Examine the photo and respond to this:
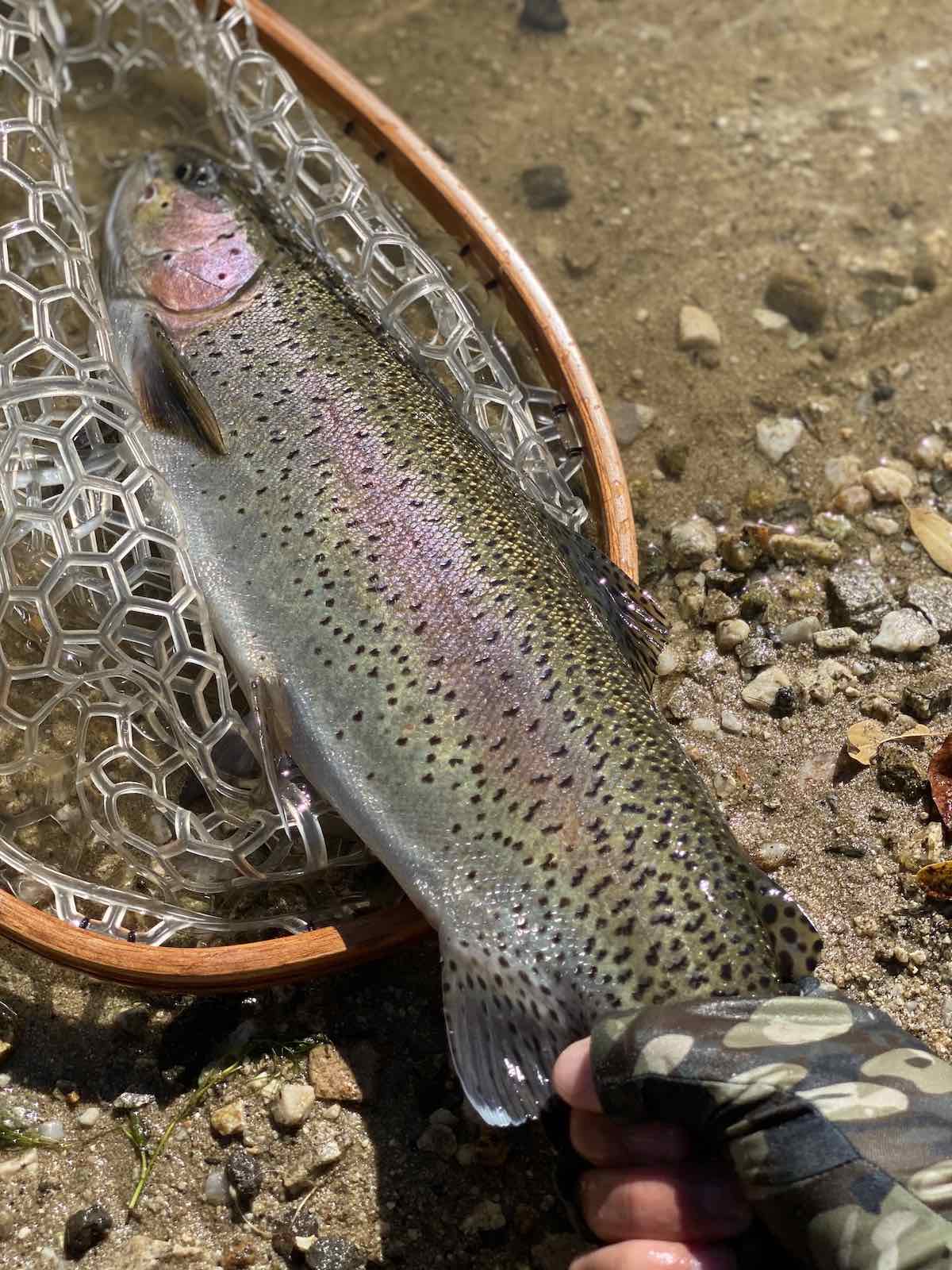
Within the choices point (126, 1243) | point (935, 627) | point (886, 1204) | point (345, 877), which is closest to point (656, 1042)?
point (886, 1204)

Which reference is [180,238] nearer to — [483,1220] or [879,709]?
[879,709]

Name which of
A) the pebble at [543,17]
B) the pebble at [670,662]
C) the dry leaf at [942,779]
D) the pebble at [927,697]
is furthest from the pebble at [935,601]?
the pebble at [543,17]

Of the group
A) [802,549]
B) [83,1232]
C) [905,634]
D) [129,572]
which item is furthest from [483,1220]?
[802,549]

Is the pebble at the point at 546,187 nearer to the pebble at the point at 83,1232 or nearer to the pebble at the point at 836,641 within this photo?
the pebble at the point at 836,641

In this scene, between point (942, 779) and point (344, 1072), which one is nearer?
point (344, 1072)

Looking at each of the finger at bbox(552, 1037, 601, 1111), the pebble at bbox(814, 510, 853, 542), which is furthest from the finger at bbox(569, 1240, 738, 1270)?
the pebble at bbox(814, 510, 853, 542)

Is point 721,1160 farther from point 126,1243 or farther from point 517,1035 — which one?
point 126,1243

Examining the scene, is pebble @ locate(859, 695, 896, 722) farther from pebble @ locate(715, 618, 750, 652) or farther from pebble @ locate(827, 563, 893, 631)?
pebble @ locate(715, 618, 750, 652)
